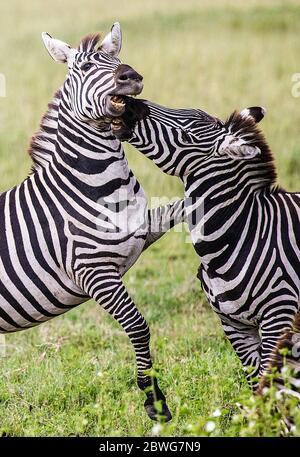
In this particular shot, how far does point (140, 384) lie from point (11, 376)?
147 cm

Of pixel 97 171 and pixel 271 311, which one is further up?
pixel 97 171

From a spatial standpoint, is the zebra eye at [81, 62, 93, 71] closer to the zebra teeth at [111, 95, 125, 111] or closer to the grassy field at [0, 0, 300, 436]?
the zebra teeth at [111, 95, 125, 111]

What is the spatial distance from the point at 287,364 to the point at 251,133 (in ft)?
5.34

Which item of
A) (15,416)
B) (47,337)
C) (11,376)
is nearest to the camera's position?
(15,416)

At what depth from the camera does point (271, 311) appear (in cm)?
555

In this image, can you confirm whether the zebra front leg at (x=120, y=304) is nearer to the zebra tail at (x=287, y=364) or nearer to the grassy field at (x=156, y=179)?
the grassy field at (x=156, y=179)

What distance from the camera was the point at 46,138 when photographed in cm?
616

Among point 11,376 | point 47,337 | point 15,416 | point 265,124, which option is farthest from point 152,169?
point 15,416

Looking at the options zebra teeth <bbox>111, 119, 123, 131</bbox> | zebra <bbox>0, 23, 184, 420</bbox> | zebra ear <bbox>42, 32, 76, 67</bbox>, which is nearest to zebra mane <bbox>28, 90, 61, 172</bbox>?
zebra <bbox>0, 23, 184, 420</bbox>

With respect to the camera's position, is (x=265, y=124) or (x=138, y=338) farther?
(x=265, y=124)

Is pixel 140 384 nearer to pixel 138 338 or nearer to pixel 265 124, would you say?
pixel 138 338

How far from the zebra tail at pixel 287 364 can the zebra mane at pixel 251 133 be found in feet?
3.86

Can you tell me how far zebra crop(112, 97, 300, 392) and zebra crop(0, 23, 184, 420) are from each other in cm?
25

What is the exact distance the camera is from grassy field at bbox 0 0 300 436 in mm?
6027
